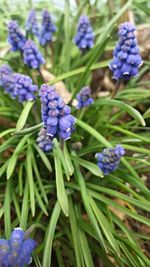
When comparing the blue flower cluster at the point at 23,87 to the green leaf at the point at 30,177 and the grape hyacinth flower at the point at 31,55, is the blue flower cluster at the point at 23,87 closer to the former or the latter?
the grape hyacinth flower at the point at 31,55

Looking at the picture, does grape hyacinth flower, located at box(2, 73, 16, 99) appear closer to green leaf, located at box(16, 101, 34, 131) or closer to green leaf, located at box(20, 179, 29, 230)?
green leaf, located at box(16, 101, 34, 131)

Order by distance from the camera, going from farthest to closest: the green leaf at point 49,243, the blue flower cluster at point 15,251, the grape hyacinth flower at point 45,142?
the grape hyacinth flower at point 45,142 → the green leaf at point 49,243 → the blue flower cluster at point 15,251

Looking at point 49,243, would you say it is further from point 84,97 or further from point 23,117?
point 84,97

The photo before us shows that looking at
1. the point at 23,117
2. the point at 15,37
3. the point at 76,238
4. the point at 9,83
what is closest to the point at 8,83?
the point at 9,83

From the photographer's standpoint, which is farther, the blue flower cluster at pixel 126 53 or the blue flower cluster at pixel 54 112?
the blue flower cluster at pixel 126 53

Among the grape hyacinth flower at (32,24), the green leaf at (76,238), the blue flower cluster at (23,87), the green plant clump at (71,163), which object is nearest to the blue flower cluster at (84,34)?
the green plant clump at (71,163)

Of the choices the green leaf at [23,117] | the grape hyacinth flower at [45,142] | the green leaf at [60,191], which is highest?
the green leaf at [23,117]
